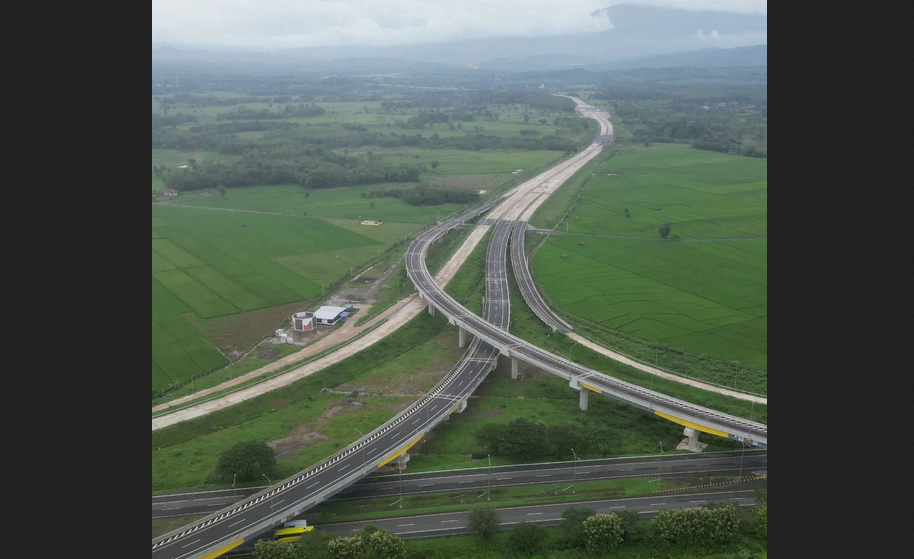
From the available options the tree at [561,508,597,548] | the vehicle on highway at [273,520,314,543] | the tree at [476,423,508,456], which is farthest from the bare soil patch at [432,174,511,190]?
the vehicle on highway at [273,520,314,543]

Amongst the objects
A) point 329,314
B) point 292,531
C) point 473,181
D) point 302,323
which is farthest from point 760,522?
point 473,181

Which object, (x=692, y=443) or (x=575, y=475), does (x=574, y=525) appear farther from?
(x=692, y=443)

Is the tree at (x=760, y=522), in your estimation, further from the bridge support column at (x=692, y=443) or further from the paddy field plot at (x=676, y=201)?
the paddy field plot at (x=676, y=201)

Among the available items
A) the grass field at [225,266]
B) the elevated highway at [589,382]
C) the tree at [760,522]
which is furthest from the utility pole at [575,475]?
the grass field at [225,266]

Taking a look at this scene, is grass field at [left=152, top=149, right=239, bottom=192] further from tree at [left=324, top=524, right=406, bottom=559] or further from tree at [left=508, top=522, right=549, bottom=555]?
tree at [left=508, top=522, right=549, bottom=555]

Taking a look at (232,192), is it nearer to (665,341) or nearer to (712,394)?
(665,341)

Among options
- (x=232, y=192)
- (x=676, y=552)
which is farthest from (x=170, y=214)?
(x=676, y=552)
